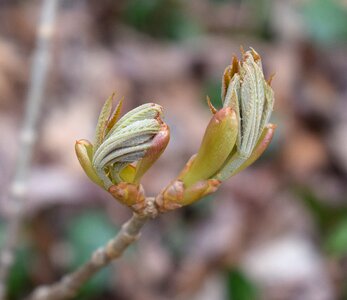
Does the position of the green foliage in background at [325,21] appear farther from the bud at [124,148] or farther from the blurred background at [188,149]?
the bud at [124,148]

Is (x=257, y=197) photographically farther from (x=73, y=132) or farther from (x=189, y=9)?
(x=189, y=9)

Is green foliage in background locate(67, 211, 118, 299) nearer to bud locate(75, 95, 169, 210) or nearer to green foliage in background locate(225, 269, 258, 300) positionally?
green foliage in background locate(225, 269, 258, 300)

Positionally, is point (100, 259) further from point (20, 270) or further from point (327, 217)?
point (327, 217)

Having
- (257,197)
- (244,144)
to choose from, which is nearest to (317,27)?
(257,197)

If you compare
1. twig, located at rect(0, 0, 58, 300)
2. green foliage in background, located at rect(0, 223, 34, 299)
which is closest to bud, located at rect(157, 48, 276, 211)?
twig, located at rect(0, 0, 58, 300)

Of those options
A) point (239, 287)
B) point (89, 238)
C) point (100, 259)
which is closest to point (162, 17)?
point (89, 238)

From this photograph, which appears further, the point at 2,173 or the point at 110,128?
the point at 2,173
